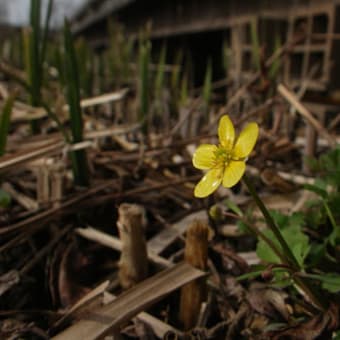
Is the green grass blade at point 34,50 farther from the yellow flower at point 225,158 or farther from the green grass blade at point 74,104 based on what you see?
the yellow flower at point 225,158

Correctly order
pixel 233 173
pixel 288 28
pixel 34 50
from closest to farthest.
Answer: pixel 233 173 → pixel 34 50 → pixel 288 28

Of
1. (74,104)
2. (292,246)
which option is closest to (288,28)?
(74,104)

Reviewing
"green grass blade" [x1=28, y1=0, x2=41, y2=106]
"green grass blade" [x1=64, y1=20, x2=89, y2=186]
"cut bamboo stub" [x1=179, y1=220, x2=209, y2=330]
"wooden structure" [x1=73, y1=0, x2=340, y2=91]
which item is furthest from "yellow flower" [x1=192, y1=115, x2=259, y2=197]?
"wooden structure" [x1=73, y1=0, x2=340, y2=91]

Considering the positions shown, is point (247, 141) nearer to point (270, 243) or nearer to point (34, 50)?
point (270, 243)

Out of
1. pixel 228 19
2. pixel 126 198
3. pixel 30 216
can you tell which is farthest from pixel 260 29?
pixel 30 216

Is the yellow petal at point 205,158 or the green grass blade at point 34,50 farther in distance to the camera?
the green grass blade at point 34,50

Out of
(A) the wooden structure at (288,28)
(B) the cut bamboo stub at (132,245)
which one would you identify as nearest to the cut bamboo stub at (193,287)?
(B) the cut bamboo stub at (132,245)
